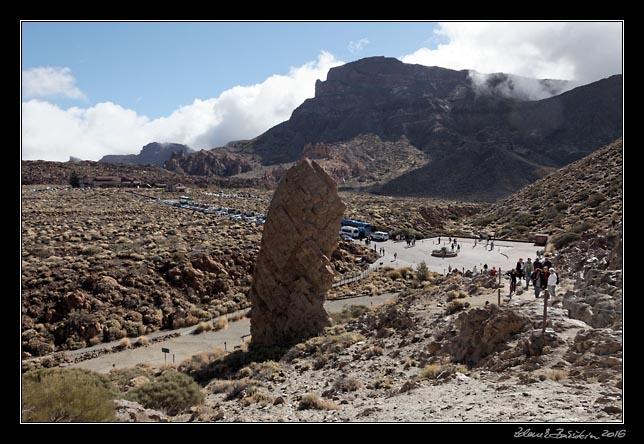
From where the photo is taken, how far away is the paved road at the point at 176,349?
18188mm

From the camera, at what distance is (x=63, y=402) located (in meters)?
7.48

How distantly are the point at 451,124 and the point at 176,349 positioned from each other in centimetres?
13258

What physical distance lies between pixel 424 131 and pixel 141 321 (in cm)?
12629

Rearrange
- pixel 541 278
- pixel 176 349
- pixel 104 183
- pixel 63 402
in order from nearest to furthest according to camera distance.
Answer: pixel 63 402, pixel 541 278, pixel 176 349, pixel 104 183

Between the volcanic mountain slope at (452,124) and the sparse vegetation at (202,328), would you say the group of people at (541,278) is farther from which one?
the volcanic mountain slope at (452,124)

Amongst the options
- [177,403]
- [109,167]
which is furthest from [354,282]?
[109,167]

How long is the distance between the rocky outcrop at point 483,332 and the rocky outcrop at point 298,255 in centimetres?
615

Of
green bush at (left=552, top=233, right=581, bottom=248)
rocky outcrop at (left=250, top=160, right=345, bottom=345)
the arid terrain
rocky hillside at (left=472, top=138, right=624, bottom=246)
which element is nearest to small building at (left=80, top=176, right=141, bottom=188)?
the arid terrain

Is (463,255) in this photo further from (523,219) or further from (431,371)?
(431,371)

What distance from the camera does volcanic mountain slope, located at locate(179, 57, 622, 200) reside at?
106 metres

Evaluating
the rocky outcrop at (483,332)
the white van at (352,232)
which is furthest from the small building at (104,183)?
the rocky outcrop at (483,332)

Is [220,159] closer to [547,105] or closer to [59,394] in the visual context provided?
[547,105]
